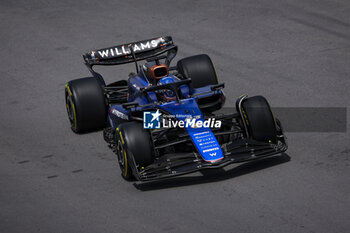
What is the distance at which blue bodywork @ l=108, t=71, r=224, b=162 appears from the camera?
9141 mm

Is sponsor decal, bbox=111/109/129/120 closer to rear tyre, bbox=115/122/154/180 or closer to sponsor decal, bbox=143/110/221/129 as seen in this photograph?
sponsor decal, bbox=143/110/221/129

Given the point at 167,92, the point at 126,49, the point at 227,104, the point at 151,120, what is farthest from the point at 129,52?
the point at 151,120

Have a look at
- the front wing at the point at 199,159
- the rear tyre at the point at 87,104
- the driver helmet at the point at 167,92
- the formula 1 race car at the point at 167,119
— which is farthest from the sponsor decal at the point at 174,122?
the rear tyre at the point at 87,104

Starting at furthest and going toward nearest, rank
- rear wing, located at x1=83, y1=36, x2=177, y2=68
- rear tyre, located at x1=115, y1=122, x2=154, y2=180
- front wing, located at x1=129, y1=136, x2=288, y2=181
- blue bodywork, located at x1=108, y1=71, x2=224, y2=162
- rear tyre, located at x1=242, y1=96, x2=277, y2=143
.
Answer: rear wing, located at x1=83, y1=36, x2=177, y2=68
rear tyre, located at x1=242, y1=96, x2=277, y2=143
blue bodywork, located at x1=108, y1=71, x2=224, y2=162
rear tyre, located at x1=115, y1=122, x2=154, y2=180
front wing, located at x1=129, y1=136, x2=288, y2=181

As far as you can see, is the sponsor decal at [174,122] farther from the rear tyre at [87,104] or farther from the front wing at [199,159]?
the rear tyre at [87,104]

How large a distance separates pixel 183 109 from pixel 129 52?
2.47 m

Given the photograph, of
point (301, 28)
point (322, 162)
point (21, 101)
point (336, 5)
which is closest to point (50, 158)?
point (21, 101)

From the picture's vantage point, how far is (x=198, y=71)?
468 inches

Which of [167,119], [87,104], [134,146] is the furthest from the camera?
[87,104]

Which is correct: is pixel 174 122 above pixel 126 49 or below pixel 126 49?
below

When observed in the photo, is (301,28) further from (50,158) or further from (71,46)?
(50,158)

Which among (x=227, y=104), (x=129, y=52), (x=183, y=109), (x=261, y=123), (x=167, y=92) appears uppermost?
(x=129, y=52)

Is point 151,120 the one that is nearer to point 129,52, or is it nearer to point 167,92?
point 167,92

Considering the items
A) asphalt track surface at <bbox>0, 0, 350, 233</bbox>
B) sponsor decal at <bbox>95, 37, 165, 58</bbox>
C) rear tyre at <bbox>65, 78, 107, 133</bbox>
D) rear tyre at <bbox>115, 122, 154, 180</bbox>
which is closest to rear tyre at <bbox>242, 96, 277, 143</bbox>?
asphalt track surface at <bbox>0, 0, 350, 233</bbox>
